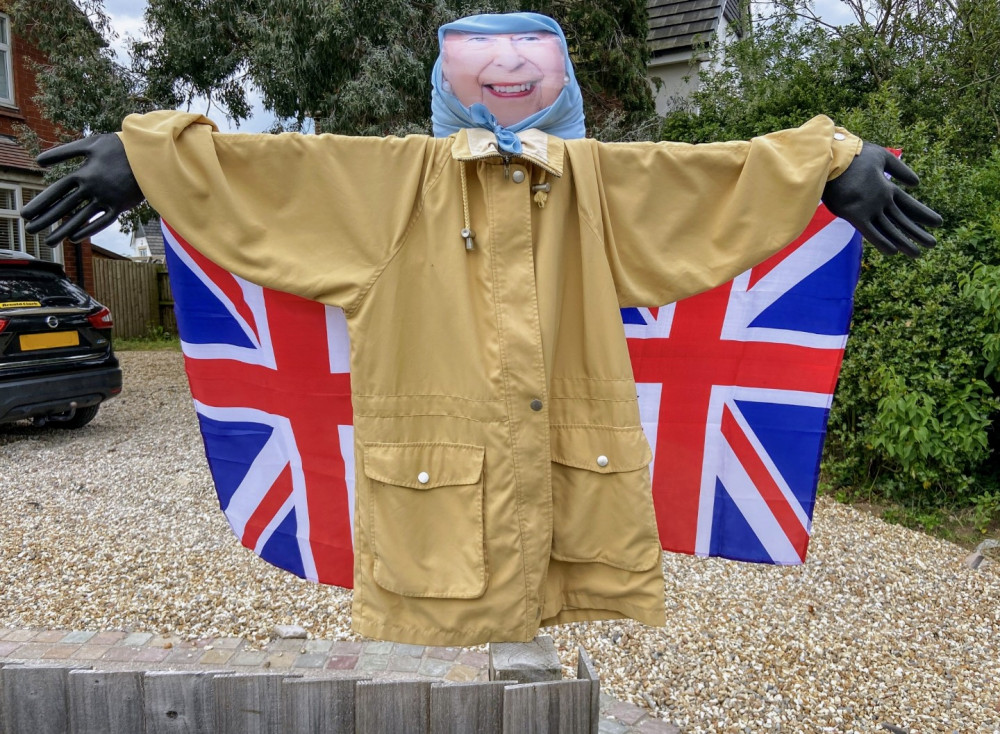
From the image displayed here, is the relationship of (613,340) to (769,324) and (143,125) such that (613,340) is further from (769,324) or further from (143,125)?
(143,125)

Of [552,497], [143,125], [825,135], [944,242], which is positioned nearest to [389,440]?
[552,497]

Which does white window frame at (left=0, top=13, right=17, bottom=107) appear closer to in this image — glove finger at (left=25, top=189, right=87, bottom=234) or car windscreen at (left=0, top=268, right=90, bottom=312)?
car windscreen at (left=0, top=268, right=90, bottom=312)

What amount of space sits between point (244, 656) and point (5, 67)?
13.9m

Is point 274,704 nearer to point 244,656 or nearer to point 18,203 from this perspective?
point 244,656

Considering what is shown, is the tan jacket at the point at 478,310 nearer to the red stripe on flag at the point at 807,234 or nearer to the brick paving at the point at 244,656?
the red stripe on flag at the point at 807,234

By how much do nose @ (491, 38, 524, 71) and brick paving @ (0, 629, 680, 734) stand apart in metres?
2.45

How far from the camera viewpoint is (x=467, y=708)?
164 cm

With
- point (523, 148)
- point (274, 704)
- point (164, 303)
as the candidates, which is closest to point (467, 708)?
point (274, 704)

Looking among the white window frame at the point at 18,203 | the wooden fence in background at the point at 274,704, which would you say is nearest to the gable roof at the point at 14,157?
the white window frame at the point at 18,203

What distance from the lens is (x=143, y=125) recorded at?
153 centimetres

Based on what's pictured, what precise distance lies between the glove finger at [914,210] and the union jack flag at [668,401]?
24 cm

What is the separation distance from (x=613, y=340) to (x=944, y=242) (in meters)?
4.44

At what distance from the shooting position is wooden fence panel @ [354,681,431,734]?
1643 mm

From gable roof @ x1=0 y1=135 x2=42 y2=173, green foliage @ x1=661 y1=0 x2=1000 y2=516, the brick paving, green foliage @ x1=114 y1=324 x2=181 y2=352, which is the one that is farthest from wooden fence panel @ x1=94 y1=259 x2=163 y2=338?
green foliage @ x1=661 y1=0 x2=1000 y2=516
